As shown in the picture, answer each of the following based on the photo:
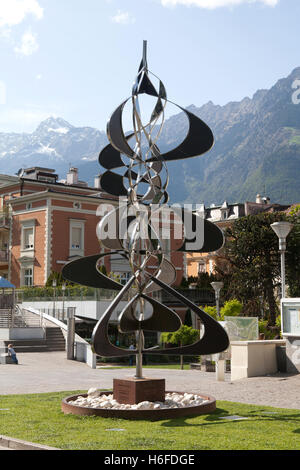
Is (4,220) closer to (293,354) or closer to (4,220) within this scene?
(4,220)

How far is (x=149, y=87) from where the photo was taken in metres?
12.1

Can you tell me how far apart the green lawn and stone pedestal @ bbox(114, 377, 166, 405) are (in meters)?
1.00

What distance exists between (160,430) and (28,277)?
129ft

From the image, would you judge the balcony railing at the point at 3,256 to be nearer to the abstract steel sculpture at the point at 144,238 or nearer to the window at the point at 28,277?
the window at the point at 28,277

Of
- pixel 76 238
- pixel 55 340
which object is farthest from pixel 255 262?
pixel 55 340

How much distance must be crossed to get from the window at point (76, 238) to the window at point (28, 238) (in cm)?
337

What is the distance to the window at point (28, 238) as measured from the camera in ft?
152

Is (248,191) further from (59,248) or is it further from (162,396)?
(162,396)

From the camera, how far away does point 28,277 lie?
153 ft

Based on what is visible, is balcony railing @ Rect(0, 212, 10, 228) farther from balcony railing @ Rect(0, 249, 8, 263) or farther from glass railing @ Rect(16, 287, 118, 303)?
glass railing @ Rect(16, 287, 118, 303)

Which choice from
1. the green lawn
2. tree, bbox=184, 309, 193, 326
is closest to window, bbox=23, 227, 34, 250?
tree, bbox=184, 309, 193, 326

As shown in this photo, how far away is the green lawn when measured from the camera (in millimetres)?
7574

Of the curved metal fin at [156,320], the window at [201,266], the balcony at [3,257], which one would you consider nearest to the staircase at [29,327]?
the balcony at [3,257]

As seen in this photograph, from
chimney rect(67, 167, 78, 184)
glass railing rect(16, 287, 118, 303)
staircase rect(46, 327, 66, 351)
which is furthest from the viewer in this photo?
chimney rect(67, 167, 78, 184)
